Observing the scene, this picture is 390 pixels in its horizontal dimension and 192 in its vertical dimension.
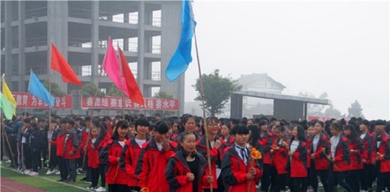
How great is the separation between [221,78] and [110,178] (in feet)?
102

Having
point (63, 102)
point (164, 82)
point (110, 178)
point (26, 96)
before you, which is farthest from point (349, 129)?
point (164, 82)

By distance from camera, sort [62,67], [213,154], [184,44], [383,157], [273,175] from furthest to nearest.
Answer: [62,67]
[273,175]
[383,157]
[184,44]
[213,154]

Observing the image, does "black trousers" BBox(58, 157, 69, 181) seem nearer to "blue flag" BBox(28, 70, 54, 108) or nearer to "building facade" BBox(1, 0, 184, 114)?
"blue flag" BBox(28, 70, 54, 108)

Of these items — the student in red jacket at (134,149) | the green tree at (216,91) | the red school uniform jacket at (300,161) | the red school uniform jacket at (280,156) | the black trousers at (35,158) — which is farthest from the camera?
the green tree at (216,91)

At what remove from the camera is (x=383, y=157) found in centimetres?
1163

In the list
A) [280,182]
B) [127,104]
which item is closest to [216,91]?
[127,104]

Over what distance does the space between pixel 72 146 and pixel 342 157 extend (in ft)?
22.7

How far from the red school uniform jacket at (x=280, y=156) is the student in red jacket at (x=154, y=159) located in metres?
4.72

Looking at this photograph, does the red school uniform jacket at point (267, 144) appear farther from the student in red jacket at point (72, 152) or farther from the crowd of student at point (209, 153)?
the student in red jacket at point (72, 152)

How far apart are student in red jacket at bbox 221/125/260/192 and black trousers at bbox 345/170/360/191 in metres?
5.47

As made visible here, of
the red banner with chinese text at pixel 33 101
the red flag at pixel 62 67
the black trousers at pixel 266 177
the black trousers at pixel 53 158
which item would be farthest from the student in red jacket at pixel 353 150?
the red banner with chinese text at pixel 33 101

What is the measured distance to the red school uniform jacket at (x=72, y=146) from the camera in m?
14.6

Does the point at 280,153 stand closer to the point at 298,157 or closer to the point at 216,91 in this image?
the point at 298,157

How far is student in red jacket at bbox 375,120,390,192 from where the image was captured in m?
11.6
